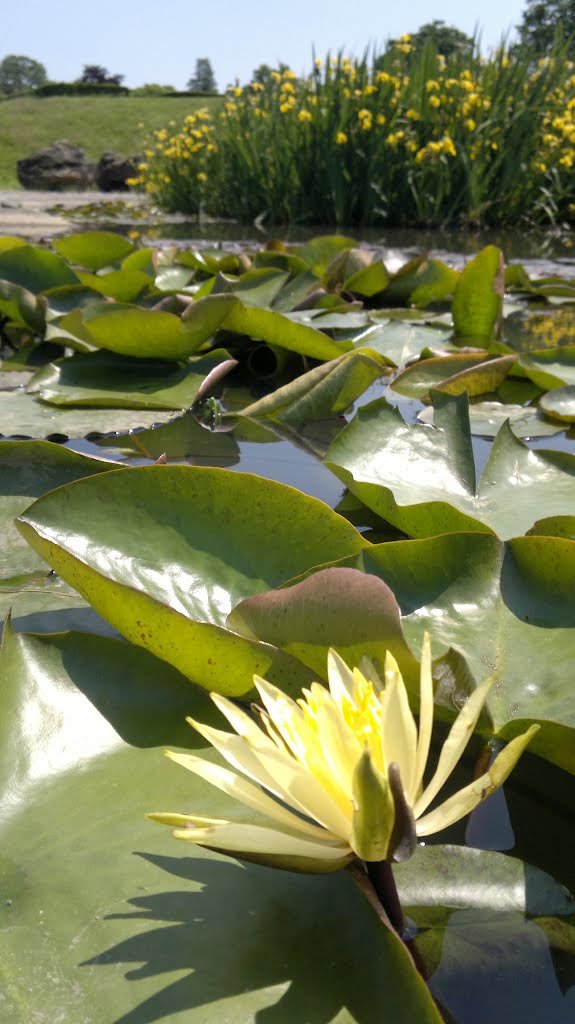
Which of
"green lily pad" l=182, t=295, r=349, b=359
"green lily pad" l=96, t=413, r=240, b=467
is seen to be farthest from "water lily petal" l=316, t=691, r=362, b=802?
"green lily pad" l=182, t=295, r=349, b=359

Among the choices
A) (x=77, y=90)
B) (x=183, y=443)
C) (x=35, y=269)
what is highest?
(x=77, y=90)

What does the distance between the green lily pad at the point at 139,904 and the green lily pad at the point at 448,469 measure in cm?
45

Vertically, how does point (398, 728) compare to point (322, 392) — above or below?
above

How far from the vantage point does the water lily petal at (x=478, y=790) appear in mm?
379

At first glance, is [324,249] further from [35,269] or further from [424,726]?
[424,726]

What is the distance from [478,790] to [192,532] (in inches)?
16.3

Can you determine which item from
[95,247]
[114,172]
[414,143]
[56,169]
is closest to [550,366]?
[95,247]

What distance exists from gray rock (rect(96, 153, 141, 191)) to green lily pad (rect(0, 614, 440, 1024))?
16.3 metres

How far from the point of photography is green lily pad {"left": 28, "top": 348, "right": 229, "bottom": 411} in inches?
60.9

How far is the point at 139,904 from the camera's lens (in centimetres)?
45

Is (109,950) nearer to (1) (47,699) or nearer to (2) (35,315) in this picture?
(1) (47,699)

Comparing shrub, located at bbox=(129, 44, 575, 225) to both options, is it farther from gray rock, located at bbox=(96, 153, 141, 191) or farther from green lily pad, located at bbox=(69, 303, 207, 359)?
gray rock, located at bbox=(96, 153, 141, 191)

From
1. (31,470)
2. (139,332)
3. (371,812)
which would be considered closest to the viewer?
(371,812)

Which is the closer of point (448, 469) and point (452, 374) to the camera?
point (448, 469)
